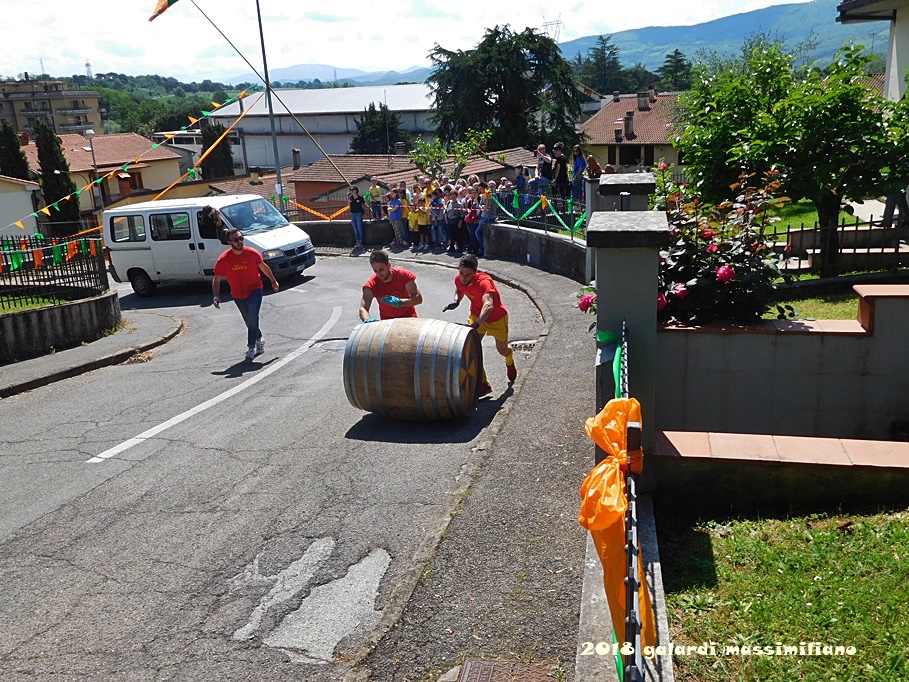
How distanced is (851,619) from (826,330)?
126 inches

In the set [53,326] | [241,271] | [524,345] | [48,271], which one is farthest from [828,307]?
[48,271]

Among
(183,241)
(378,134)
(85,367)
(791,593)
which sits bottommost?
(85,367)

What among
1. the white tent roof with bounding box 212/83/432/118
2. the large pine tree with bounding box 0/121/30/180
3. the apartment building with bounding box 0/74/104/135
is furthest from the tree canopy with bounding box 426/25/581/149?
the apartment building with bounding box 0/74/104/135

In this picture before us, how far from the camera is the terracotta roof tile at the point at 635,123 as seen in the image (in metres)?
69.6

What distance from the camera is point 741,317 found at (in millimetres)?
6500

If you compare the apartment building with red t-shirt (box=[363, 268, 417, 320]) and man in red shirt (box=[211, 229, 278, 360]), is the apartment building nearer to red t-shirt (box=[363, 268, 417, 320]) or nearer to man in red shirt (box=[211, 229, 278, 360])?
man in red shirt (box=[211, 229, 278, 360])

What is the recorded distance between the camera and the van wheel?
19781 millimetres

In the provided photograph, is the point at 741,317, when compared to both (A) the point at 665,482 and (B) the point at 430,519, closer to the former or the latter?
(A) the point at 665,482

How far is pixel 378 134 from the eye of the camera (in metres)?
77.6

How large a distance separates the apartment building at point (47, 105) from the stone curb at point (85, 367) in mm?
131316

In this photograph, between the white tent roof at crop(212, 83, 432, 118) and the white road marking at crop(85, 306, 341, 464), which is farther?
the white tent roof at crop(212, 83, 432, 118)

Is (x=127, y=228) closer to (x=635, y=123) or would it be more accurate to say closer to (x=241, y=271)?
(x=241, y=271)

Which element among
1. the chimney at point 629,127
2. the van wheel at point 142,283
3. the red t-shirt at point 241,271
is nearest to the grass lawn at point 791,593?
the red t-shirt at point 241,271

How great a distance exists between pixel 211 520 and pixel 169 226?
1431 centimetres
